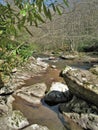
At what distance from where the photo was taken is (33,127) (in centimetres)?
762

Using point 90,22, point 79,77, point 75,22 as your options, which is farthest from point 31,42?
point 90,22

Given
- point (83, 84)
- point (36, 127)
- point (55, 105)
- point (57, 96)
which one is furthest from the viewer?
point (57, 96)

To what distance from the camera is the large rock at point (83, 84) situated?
906 cm

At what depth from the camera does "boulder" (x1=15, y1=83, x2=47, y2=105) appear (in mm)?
10462

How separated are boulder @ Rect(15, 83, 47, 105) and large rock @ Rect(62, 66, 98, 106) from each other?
148 centimetres

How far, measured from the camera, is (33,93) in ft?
36.1

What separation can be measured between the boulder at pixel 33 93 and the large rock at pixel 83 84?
4.86ft

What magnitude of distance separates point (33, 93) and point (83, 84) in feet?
8.11

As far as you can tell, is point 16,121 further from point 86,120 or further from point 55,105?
point 55,105

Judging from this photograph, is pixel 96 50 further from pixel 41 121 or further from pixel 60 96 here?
pixel 41 121

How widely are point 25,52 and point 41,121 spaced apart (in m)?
4.43

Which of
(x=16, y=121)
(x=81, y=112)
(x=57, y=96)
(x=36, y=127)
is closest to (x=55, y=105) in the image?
(x=57, y=96)

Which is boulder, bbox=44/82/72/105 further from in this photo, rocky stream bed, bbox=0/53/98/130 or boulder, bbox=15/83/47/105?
boulder, bbox=15/83/47/105

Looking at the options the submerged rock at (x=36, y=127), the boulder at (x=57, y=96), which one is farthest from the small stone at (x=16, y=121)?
the boulder at (x=57, y=96)
